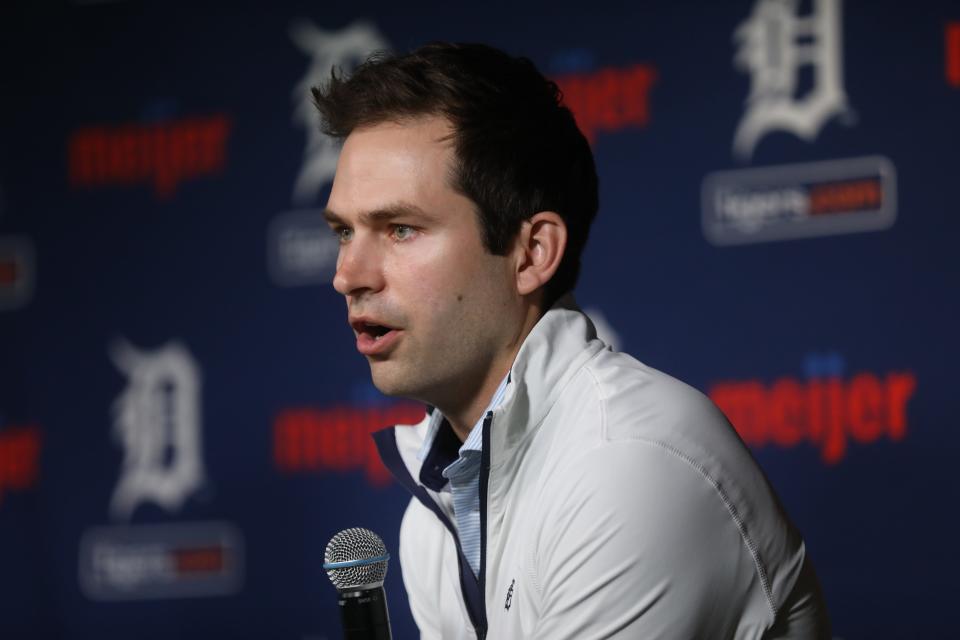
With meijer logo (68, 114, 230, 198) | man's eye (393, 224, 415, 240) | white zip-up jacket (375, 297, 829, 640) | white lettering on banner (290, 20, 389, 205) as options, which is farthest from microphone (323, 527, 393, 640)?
meijer logo (68, 114, 230, 198)

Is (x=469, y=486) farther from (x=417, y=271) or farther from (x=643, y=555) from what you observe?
(x=643, y=555)

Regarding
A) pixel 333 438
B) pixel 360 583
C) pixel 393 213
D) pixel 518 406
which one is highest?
pixel 393 213

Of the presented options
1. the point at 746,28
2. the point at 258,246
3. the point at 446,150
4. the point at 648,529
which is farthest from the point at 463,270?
the point at 258,246

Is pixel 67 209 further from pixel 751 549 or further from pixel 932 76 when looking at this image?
pixel 751 549

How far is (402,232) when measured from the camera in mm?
1409

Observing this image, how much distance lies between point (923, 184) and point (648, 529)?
1.35 m

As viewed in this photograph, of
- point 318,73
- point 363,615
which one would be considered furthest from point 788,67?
point 363,615

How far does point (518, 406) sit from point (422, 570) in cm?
35

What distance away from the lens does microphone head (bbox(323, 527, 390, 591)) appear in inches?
45.9

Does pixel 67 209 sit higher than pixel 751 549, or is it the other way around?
pixel 67 209

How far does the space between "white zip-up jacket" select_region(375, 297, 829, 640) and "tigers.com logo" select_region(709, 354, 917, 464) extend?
0.93 metres

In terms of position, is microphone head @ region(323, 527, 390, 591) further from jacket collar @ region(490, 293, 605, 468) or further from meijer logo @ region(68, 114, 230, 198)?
meijer logo @ region(68, 114, 230, 198)

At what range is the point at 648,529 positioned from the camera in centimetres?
109

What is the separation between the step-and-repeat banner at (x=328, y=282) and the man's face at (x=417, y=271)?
1.01 m
